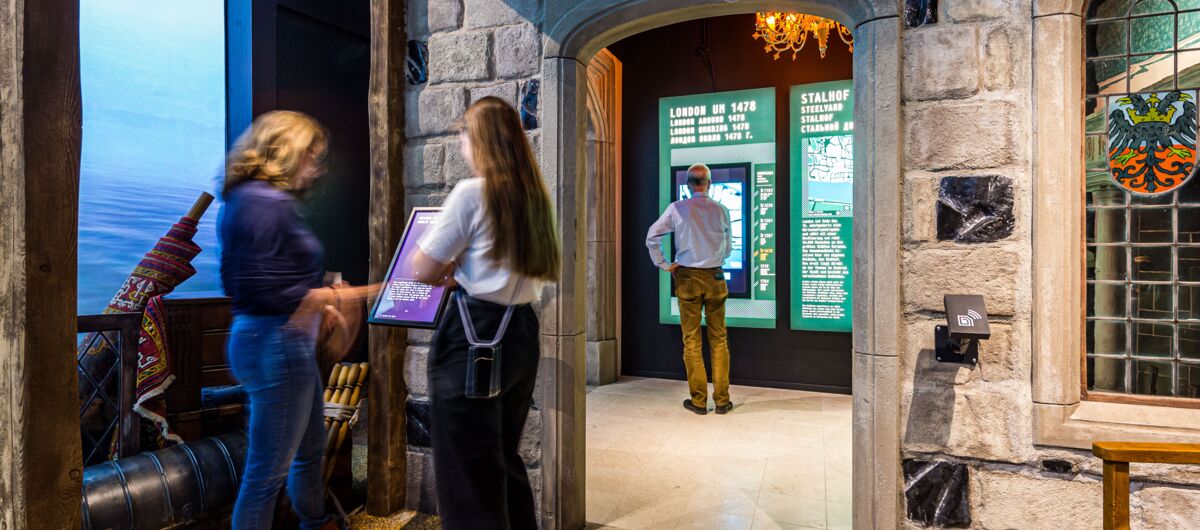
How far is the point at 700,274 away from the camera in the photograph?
455 centimetres

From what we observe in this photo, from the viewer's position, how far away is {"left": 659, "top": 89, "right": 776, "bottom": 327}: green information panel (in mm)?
5359

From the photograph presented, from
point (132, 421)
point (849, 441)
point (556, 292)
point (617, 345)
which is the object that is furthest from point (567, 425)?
point (617, 345)

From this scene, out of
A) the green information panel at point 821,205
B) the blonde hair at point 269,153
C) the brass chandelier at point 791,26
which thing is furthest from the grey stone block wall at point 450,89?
the green information panel at point 821,205

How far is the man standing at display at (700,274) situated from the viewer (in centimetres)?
454

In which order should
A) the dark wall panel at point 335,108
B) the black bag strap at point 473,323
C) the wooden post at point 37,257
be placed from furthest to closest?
1. the dark wall panel at point 335,108
2. the black bag strap at point 473,323
3. the wooden post at point 37,257

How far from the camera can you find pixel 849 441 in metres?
3.87

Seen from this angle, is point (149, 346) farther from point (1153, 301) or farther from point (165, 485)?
point (1153, 301)

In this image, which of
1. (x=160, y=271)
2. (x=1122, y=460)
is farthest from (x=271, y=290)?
(x=1122, y=460)

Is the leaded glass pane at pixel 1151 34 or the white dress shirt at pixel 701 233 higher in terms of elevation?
the leaded glass pane at pixel 1151 34

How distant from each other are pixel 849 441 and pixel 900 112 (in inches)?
97.9

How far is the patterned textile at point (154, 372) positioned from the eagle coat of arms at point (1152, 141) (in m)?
3.54

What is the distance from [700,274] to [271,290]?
10.5 ft

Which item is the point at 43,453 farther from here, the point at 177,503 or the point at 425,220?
the point at 425,220

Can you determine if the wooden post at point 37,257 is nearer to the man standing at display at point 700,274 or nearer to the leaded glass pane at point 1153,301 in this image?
the leaded glass pane at point 1153,301
